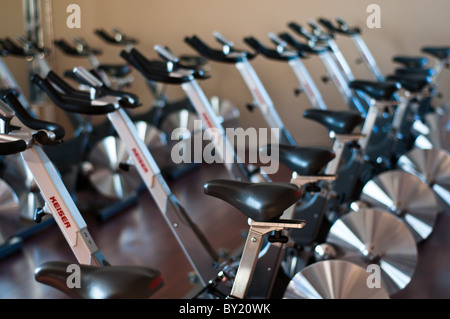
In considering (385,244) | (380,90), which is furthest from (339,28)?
(385,244)

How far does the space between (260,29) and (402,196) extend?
3174mm

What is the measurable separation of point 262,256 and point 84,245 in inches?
29.1

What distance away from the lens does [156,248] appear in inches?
138

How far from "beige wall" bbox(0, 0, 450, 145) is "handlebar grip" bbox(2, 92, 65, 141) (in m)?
Answer: 3.85

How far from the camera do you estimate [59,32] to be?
18.9 ft

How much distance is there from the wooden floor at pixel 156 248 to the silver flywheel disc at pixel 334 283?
0.84 metres

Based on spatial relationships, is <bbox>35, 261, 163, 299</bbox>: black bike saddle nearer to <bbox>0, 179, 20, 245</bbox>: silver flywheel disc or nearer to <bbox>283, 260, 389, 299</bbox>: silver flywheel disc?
<bbox>283, 260, 389, 299</bbox>: silver flywheel disc

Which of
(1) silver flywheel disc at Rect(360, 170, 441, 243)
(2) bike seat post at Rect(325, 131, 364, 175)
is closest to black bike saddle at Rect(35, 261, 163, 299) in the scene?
(2) bike seat post at Rect(325, 131, 364, 175)

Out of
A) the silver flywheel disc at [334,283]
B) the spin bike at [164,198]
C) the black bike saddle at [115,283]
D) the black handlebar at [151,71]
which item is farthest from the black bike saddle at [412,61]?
the black bike saddle at [115,283]

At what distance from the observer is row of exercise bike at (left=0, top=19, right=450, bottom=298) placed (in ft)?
5.61
